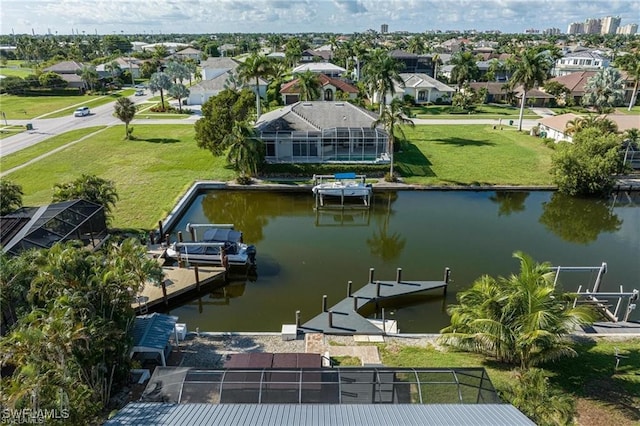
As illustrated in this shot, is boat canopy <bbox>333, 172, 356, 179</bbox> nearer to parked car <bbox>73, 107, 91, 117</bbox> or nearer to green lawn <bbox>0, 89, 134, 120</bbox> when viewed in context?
parked car <bbox>73, 107, 91, 117</bbox>

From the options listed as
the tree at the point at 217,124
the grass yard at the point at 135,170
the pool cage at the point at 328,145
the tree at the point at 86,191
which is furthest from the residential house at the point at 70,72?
the tree at the point at 86,191

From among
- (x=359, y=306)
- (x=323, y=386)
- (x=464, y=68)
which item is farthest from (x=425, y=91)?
(x=323, y=386)

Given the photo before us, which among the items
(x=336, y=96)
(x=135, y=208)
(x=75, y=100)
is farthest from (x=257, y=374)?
(x=75, y=100)

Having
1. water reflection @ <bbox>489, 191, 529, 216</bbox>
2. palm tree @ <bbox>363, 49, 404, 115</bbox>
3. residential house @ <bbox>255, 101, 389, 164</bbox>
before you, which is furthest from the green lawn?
water reflection @ <bbox>489, 191, 529, 216</bbox>

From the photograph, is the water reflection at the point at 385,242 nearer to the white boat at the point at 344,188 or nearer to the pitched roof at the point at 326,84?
the white boat at the point at 344,188

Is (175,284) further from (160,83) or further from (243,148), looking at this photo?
(160,83)
